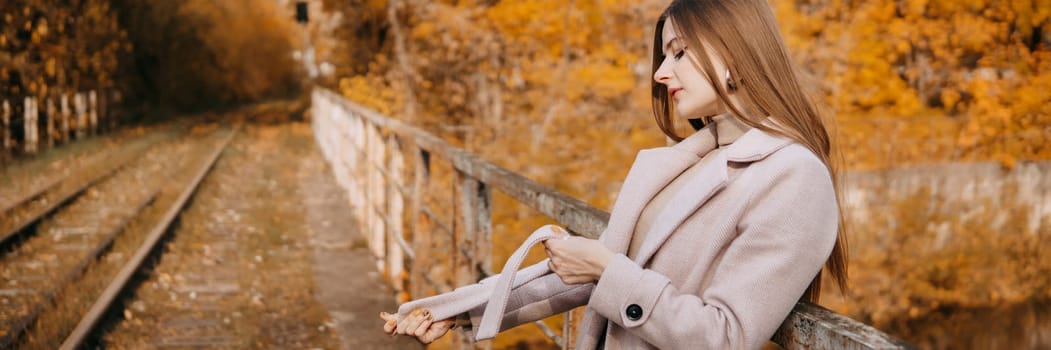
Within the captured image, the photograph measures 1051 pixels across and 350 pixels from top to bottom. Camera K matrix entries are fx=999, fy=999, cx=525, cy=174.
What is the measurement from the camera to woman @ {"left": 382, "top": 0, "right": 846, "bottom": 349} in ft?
5.08

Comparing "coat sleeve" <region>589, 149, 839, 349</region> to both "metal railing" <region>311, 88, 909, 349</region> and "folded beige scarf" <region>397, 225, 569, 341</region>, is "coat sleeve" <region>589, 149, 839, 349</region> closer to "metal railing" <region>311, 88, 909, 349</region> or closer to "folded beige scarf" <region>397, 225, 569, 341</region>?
"metal railing" <region>311, 88, 909, 349</region>

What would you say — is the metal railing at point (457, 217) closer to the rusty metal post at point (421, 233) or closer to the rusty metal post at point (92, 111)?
the rusty metal post at point (421, 233)

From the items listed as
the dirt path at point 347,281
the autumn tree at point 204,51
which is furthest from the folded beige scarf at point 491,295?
the autumn tree at point 204,51

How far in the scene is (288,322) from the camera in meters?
6.15

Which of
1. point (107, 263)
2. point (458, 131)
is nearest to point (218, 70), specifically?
point (458, 131)

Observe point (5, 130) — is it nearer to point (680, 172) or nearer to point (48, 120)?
point (48, 120)

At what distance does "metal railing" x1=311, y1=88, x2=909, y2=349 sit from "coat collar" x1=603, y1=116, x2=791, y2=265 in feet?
0.80

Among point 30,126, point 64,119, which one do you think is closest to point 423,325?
point 30,126

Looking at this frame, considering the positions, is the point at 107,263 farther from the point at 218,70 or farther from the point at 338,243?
the point at 218,70

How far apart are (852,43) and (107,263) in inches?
413

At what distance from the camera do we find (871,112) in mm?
15359

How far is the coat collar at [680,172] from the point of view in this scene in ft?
5.43

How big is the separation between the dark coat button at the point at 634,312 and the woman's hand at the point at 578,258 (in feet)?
0.31

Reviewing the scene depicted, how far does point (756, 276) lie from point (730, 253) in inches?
2.5
